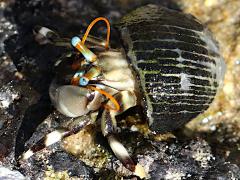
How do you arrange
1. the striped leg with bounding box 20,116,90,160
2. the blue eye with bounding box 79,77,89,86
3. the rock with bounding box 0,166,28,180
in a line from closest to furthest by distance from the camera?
the rock with bounding box 0,166,28,180, the striped leg with bounding box 20,116,90,160, the blue eye with bounding box 79,77,89,86

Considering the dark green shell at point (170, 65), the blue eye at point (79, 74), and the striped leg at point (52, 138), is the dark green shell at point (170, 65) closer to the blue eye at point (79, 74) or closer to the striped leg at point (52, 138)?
the blue eye at point (79, 74)

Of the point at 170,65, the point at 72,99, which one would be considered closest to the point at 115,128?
the point at 72,99

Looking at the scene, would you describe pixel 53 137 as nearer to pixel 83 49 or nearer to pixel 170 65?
pixel 83 49

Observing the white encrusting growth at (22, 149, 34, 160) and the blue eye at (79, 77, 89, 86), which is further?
the blue eye at (79, 77, 89, 86)

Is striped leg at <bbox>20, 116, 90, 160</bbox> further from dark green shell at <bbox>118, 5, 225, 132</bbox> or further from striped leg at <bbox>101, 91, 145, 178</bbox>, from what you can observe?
dark green shell at <bbox>118, 5, 225, 132</bbox>

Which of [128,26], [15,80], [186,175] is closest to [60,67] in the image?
[15,80]

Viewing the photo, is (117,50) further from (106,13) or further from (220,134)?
(220,134)

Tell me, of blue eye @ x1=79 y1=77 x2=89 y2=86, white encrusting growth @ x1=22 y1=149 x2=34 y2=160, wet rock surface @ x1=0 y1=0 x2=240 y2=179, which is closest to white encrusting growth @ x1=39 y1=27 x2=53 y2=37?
wet rock surface @ x1=0 y1=0 x2=240 y2=179
